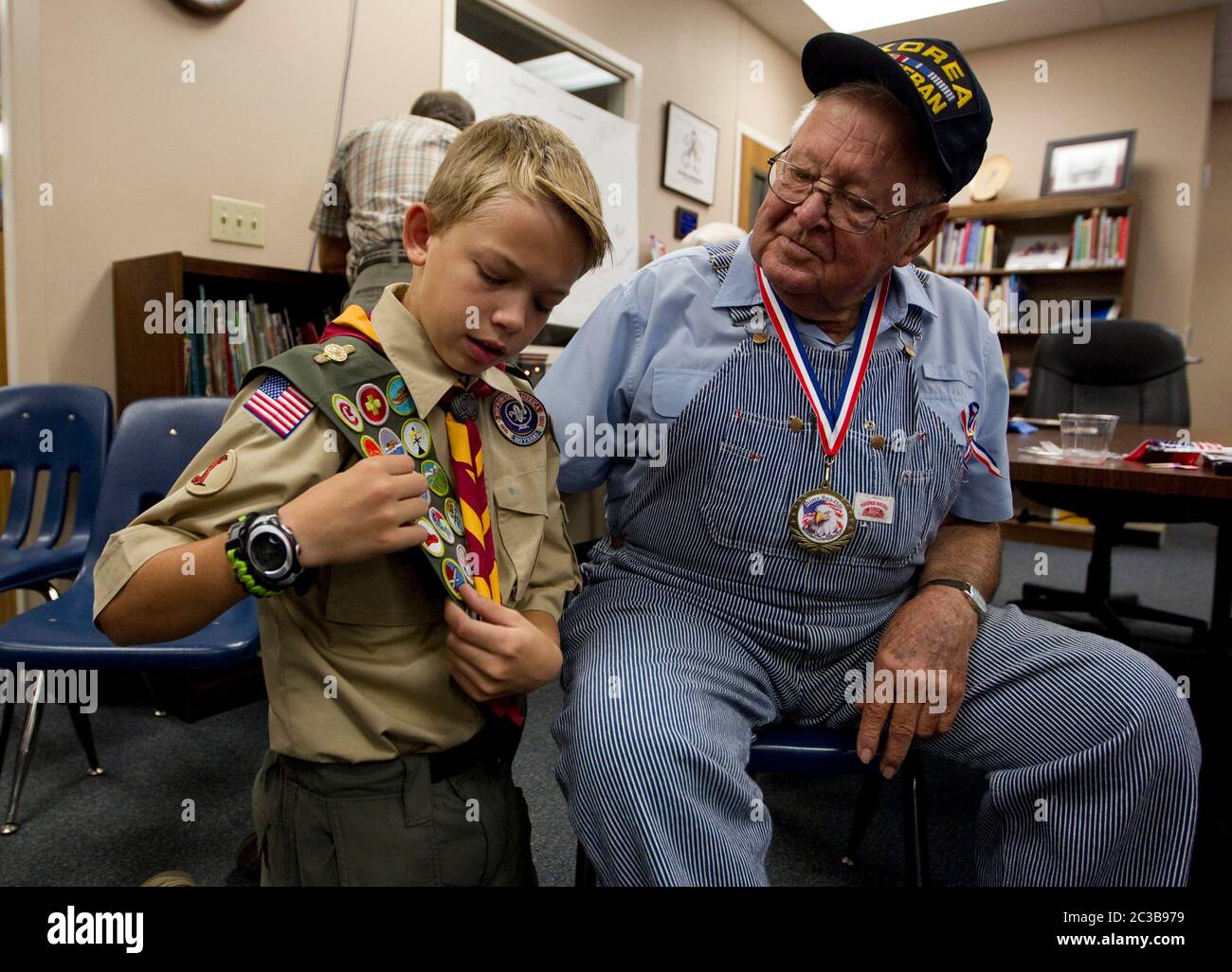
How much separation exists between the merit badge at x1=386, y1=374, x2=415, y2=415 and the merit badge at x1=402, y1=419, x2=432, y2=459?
0.01 m

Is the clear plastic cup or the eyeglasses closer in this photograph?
the eyeglasses

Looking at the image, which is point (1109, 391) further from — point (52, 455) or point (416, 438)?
point (52, 455)

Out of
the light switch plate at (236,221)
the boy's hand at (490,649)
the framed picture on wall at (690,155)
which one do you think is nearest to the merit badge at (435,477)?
the boy's hand at (490,649)

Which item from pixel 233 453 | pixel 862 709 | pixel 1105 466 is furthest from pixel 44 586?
pixel 1105 466

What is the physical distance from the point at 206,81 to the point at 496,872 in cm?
235

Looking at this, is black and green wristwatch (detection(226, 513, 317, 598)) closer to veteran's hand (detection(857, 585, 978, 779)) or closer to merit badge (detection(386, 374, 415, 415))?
merit badge (detection(386, 374, 415, 415))

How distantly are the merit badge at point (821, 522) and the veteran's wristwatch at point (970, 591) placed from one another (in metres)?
0.20

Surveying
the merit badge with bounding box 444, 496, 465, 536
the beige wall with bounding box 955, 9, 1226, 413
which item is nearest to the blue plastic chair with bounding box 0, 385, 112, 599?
the merit badge with bounding box 444, 496, 465, 536

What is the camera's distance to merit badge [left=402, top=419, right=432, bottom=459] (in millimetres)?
819

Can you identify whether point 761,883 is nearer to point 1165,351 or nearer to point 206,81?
point 206,81

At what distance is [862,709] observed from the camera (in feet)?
3.46
